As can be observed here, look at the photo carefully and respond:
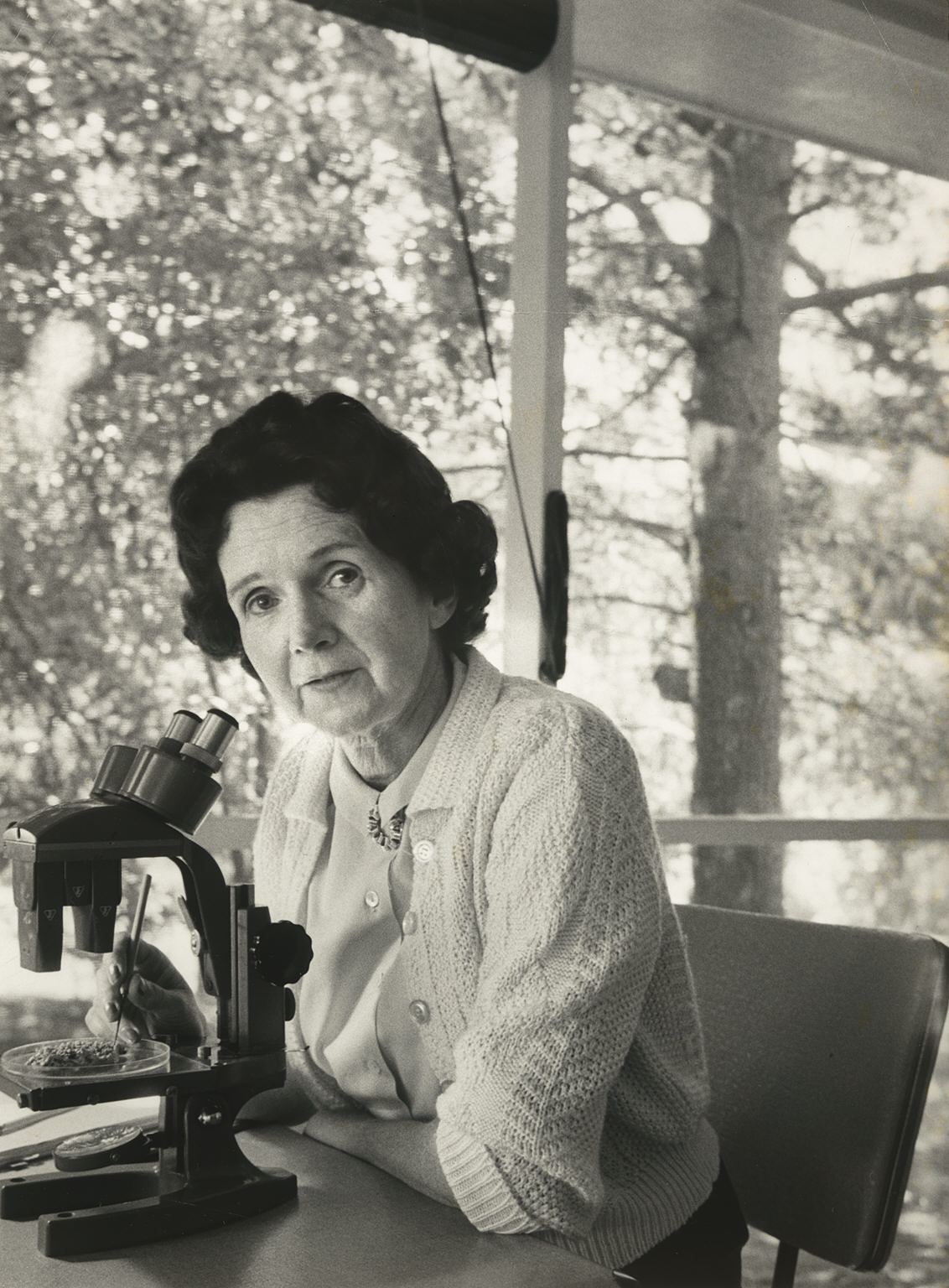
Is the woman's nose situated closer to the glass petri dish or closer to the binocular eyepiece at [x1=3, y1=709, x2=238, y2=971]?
the binocular eyepiece at [x1=3, y1=709, x2=238, y2=971]

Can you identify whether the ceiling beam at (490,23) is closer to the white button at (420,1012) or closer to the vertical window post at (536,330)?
the vertical window post at (536,330)

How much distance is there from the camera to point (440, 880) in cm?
141

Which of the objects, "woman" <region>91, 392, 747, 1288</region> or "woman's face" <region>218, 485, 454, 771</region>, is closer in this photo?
"woman" <region>91, 392, 747, 1288</region>

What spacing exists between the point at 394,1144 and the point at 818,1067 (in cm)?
53

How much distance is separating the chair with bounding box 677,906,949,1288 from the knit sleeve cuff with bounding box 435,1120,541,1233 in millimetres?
476

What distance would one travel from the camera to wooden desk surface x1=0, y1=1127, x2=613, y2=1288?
3.24ft

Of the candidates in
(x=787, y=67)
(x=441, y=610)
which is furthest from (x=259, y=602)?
(x=787, y=67)

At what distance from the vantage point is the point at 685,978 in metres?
1.43

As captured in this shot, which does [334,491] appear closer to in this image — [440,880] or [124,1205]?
[440,880]

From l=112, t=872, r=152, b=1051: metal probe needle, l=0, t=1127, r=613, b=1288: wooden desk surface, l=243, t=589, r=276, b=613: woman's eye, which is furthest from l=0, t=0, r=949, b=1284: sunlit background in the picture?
l=0, t=1127, r=613, b=1288: wooden desk surface

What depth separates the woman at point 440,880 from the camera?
3.99 ft

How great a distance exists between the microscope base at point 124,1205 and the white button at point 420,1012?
27cm

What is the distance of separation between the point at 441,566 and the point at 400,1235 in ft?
2.61

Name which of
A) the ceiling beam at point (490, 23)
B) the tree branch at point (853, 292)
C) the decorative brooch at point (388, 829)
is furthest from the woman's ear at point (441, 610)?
the tree branch at point (853, 292)
